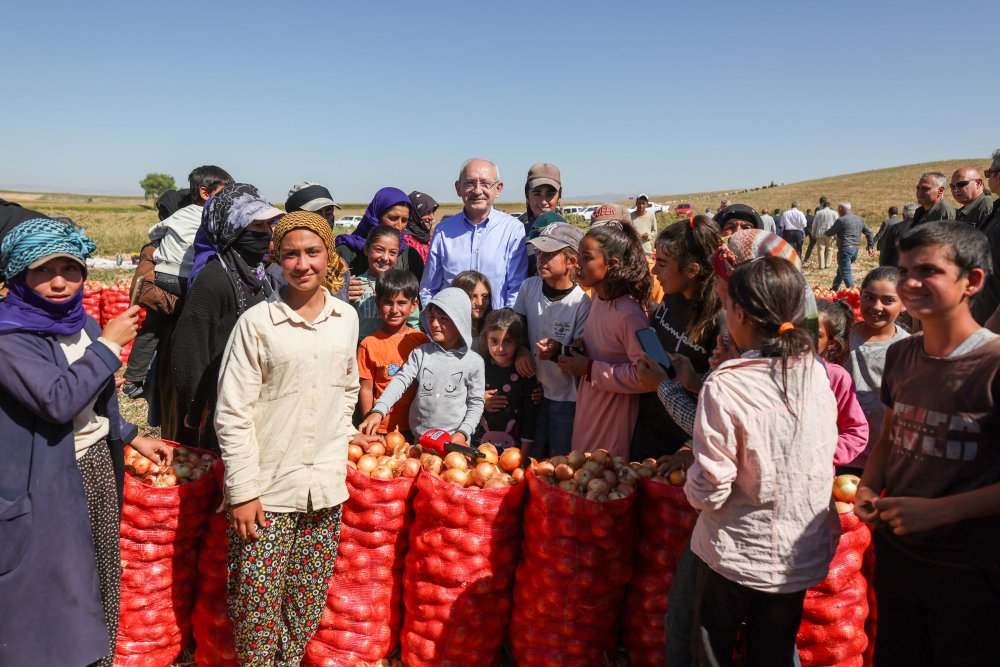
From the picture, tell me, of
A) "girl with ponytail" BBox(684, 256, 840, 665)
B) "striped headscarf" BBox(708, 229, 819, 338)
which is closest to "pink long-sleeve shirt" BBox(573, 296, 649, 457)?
"striped headscarf" BBox(708, 229, 819, 338)

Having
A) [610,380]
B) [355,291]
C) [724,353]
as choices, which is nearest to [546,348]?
[610,380]

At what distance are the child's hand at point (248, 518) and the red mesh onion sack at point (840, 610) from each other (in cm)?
202

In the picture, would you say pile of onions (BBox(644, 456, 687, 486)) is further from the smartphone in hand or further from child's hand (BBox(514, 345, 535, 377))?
child's hand (BBox(514, 345, 535, 377))

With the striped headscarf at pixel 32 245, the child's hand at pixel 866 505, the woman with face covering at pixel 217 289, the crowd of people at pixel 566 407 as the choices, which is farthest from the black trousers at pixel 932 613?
the striped headscarf at pixel 32 245

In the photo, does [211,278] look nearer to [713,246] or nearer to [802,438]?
[713,246]

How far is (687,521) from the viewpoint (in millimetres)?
2459

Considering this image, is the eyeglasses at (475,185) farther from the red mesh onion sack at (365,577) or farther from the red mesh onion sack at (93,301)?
the red mesh onion sack at (93,301)

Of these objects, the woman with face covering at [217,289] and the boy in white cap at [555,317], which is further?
the boy in white cap at [555,317]

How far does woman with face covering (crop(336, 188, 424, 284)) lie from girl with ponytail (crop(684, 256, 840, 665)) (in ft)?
10.2

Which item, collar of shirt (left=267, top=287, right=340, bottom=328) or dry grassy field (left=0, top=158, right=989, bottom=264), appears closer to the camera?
collar of shirt (left=267, top=287, right=340, bottom=328)

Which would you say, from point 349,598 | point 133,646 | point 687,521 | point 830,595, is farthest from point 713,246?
point 133,646

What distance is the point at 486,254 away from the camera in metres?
4.43

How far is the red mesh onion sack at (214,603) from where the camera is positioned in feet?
9.00

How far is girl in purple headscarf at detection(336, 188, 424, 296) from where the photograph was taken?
4703 mm
